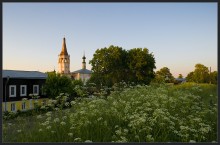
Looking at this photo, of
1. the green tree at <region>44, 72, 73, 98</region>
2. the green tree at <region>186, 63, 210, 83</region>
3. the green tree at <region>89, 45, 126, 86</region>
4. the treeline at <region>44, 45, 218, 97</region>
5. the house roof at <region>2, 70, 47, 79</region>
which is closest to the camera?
the house roof at <region>2, 70, 47, 79</region>

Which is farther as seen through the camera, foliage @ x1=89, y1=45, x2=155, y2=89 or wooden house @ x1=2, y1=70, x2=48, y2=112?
foliage @ x1=89, y1=45, x2=155, y2=89

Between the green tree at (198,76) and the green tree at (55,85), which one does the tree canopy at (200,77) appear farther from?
the green tree at (55,85)

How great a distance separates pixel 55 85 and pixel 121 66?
4.57 m

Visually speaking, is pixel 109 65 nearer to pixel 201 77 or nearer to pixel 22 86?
pixel 201 77

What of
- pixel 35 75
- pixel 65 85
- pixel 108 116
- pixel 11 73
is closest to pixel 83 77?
pixel 65 85

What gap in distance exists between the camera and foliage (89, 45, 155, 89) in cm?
1029

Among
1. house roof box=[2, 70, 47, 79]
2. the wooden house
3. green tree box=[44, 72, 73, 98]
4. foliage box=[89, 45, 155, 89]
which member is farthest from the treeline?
house roof box=[2, 70, 47, 79]

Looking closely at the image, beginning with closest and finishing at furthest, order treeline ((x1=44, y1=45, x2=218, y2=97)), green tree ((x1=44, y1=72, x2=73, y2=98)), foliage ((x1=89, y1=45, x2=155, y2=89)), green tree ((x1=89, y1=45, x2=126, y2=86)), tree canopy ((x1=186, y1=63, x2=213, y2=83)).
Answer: green tree ((x1=44, y1=72, x2=73, y2=98)) < tree canopy ((x1=186, y1=63, x2=213, y2=83)) < treeline ((x1=44, y1=45, x2=218, y2=97)) < green tree ((x1=89, y1=45, x2=126, y2=86)) < foliage ((x1=89, y1=45, x2=155, y2=89))

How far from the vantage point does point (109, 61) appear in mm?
11812

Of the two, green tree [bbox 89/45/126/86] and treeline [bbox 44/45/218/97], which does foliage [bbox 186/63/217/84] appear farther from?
green tree [bbox 89/45/126/86]

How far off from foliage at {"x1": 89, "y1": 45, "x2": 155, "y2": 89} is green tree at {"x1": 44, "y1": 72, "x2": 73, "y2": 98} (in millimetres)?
1631

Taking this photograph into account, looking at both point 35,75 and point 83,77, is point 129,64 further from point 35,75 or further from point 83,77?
point 35,75

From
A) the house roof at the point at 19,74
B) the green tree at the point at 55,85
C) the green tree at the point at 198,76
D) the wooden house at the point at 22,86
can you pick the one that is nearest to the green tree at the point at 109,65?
the green tree at the point at 55,85

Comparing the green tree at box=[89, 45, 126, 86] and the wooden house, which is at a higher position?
the green tree at box=[89, 45, 126, 86]
